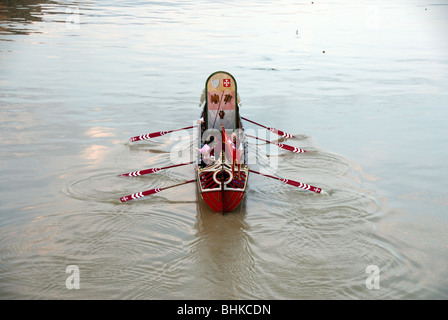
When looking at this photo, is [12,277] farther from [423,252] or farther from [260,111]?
[260,111]

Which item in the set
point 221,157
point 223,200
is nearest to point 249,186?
point 223,200

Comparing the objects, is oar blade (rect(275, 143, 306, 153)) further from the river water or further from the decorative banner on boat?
the decorative banner on boat

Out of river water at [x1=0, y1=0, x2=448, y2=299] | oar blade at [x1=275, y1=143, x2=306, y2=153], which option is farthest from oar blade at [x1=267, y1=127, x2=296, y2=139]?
oar blade at [x1=275, y1=143, x2=306, y2=153]

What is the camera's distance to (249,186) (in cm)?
1504

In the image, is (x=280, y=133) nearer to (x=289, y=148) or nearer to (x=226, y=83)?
(x=289, y=148)

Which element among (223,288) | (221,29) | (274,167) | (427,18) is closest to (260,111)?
(274,167)

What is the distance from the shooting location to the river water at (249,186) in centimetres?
1076

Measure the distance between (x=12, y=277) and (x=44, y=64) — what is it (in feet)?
77.1

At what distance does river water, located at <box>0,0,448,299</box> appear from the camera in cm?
1076

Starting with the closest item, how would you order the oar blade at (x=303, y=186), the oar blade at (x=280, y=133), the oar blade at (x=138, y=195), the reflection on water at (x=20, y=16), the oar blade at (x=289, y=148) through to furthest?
the oar blade at (x=138, y=195)
the oar blade at (x=303, y=186)
the oar blade at (x=289, y=148)
the oar blade at (x=280, y=133)
the reflection on water at (x=20, y=16)

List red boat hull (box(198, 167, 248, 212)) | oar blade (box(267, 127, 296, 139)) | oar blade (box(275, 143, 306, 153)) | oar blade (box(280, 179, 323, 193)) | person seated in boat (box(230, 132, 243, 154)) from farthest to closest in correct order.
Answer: oar blade (box(267, 127, 296, 139)) → oar blade (box(275, 143, 306, 153)) → person seated in boat (box(230, 132, 243, 154)) → oar blade (box(280, 179, 323, 193)) → red boat hull (box(198, 167, 248, 212))

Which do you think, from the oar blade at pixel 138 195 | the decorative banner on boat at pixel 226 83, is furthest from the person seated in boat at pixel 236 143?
the decorative banner on boat at pixel 226 83

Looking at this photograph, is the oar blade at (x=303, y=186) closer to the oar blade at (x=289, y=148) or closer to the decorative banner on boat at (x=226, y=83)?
the oar blade at (x=289, y=148)

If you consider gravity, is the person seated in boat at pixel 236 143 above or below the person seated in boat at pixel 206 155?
above
